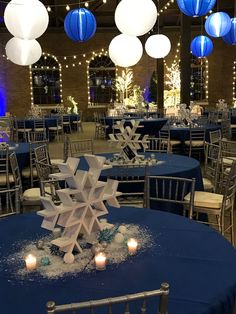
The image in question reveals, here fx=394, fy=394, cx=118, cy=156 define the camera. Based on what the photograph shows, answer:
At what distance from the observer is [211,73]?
17375mm

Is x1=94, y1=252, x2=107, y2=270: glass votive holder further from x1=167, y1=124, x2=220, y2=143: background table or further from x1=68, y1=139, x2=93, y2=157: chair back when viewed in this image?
x1=167, y1=124, x2=220, y2=143: background table

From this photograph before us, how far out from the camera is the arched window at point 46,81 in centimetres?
1655

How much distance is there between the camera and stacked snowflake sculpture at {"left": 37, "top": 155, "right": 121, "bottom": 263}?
1.89m

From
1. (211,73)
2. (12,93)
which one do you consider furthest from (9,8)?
(211,73)

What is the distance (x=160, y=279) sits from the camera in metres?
1.72

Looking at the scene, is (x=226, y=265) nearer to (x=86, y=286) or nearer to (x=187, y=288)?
(x=187, y=288)

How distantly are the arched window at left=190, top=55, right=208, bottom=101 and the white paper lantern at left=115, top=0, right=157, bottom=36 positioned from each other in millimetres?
13026

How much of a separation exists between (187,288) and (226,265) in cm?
30

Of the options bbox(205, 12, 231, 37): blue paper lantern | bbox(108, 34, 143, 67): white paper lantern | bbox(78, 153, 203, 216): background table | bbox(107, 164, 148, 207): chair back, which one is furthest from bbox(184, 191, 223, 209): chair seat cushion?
bbox(205, 12, 231, 37): blue paper lantern

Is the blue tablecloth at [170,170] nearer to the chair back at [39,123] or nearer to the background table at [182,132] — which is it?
the background table at [182,132]

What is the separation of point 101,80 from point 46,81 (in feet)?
7.72

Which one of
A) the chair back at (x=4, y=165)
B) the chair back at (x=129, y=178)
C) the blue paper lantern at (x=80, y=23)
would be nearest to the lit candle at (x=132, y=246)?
the chair back at (x=129, y=178)

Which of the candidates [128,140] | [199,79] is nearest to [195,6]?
[128,140]

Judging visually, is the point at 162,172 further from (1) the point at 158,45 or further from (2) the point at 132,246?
(1) the point at 158,45
